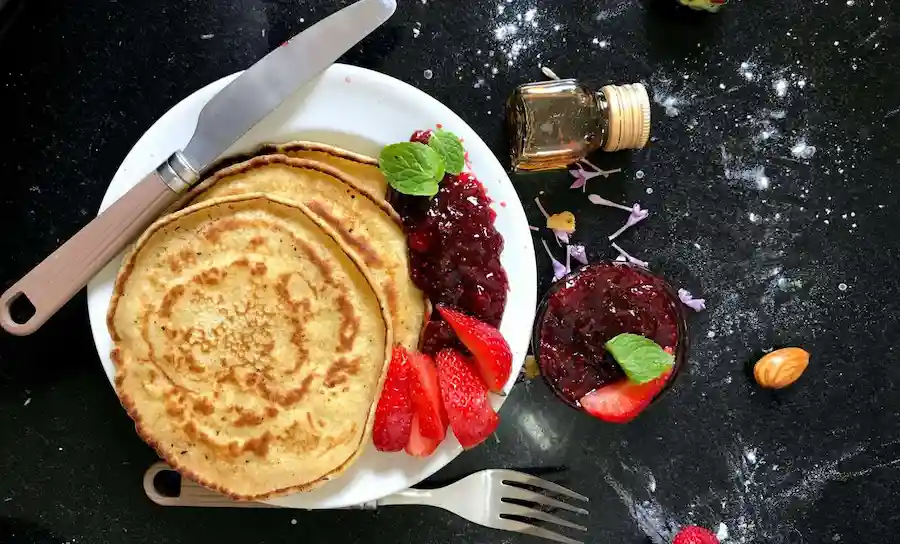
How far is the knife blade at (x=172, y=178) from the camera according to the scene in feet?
5.04

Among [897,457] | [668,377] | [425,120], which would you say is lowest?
[897,457]

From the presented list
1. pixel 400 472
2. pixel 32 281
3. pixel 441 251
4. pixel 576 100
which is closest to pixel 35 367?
pixel 32 281

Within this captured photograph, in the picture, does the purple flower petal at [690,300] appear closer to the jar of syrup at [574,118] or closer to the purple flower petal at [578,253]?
the purple flower petal at [578,253]

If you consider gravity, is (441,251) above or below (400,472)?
above

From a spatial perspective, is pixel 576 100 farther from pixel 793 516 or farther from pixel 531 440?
pixel 793 516

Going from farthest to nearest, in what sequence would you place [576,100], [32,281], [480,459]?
[480,459] < [576,100] < [32,281]

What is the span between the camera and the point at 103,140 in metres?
1.79

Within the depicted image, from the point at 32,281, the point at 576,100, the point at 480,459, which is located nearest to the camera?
the point at 32,281

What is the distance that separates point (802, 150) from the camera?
1941mm

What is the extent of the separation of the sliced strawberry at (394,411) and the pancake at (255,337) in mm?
29

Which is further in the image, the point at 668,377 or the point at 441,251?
the point at 668,377

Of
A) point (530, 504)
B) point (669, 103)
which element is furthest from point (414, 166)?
point (530, 504)

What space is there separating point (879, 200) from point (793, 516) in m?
0.82

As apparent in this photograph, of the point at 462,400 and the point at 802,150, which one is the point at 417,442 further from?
the point at 802,150
